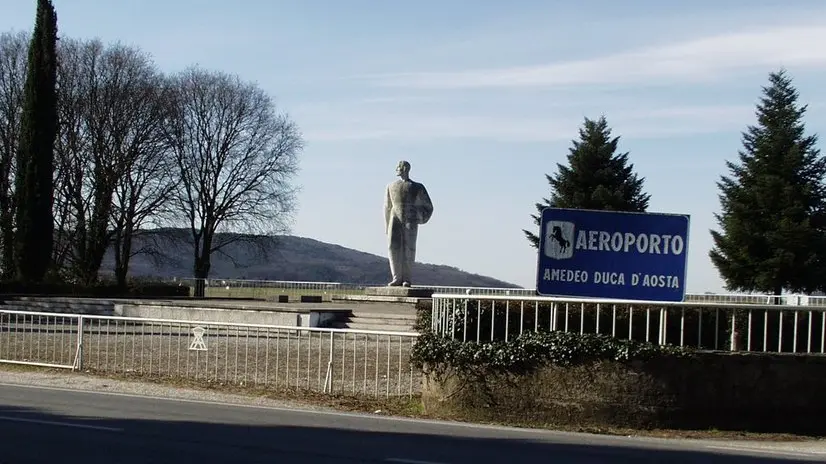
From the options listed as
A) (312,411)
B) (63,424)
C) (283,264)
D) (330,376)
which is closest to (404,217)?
(330,376)

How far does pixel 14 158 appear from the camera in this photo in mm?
51688

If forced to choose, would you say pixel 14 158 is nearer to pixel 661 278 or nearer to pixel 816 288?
pixel 816 288

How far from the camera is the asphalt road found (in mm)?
10852

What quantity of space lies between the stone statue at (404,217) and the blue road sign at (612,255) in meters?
16.1

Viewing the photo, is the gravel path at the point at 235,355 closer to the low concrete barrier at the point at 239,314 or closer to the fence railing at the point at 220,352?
the fence railing at the point at 220,352

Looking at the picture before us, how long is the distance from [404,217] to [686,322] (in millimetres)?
17839

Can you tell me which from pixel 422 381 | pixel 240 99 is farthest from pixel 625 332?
pixel 240 99

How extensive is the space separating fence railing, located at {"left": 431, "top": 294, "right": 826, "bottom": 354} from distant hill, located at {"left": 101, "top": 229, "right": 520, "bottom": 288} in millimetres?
47424

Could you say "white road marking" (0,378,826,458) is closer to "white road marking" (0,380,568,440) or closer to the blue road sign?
"white road marking" (0,380,568,440)

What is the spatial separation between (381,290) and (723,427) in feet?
61.0

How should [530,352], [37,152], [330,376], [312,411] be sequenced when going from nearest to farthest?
[530,352]
[312,411]
[330,376]
[37,152]

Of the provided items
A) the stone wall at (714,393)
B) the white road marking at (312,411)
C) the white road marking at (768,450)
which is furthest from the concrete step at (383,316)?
the white road marking at (768,450)

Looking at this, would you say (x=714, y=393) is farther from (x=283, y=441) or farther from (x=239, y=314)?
(x=239, y=314)

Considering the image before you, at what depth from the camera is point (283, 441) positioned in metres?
12.0
